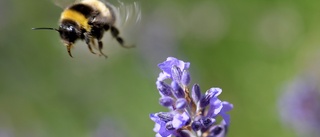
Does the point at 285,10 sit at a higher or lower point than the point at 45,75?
higher

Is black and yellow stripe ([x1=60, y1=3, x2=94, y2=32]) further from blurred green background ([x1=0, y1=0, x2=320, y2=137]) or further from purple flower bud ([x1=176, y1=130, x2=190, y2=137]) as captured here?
blurred green background ([x1=0, y1=0, x2=320, y2=137])

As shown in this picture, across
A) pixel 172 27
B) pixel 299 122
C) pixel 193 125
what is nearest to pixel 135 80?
pixel 172 27

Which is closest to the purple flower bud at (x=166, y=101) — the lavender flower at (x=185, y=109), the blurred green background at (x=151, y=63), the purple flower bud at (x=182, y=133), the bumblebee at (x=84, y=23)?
the lavender flower at (x=185, y=109)

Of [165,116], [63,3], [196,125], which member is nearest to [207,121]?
[196,125]

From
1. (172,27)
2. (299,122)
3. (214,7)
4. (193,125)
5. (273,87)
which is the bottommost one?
(193,125)

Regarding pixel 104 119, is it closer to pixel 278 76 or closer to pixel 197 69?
pixel 197 69

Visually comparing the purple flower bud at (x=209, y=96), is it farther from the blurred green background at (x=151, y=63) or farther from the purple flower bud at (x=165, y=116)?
the blurred green background at (x=151, y=63)

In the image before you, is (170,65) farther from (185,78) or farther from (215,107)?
(215,107)
